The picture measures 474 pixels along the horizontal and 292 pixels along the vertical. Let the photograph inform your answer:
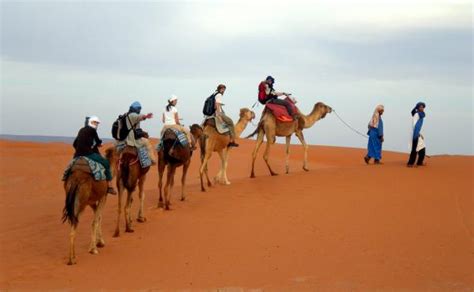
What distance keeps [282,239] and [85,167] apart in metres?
4.27

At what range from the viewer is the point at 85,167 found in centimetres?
1062

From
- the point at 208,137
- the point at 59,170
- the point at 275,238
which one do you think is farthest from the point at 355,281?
the point at 59,170

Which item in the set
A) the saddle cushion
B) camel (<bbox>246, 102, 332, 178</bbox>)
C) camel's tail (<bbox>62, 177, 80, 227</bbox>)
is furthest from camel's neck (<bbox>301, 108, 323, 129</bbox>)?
camel's tail (<bbox>62, 177, 80, 227</bbox>)

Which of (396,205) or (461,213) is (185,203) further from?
(461,213)

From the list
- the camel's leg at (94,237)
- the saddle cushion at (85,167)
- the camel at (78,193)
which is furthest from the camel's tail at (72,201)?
the camel's leg at (94,237)

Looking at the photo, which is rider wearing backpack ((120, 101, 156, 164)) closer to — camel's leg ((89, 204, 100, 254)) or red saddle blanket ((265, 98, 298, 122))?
camel's leg ((89, 204, 100, 254))

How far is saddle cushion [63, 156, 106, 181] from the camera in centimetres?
1061

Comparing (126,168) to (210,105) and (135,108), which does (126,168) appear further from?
(210,105)

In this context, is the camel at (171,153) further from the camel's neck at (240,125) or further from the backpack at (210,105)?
the camel's neck at (240,125)

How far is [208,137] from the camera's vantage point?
1686cm

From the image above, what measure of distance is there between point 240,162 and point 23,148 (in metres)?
12.0

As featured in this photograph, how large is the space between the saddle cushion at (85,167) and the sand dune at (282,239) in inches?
62.2

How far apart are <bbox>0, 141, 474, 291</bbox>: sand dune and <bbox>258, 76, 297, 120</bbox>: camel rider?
2.21 meters

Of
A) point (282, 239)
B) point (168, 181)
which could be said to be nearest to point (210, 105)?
point (168, 181)
